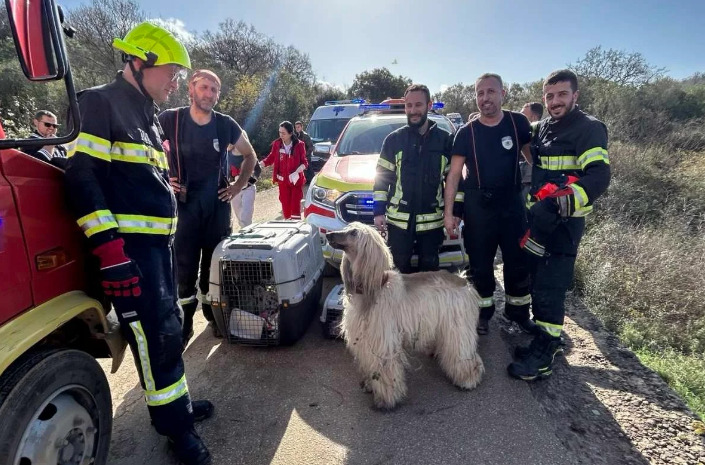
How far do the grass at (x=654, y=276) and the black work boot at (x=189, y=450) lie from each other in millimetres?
3647

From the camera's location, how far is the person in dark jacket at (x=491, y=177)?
Result: 370cm

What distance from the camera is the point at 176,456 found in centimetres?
261

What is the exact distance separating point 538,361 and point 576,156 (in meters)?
1.73

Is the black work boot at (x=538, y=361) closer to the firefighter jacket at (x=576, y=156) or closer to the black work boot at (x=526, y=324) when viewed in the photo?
the black work boot at (x=526, y=324)

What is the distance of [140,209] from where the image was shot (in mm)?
2264

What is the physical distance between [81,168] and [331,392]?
7.90 feet

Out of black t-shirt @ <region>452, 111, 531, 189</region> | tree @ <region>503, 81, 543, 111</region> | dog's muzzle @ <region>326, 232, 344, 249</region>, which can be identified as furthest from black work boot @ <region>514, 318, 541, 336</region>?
tree @ <region>503, 81, 543, 111</region>

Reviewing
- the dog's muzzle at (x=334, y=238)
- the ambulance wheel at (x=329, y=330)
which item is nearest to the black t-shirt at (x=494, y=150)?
the dog's muzzle at (x=334, y=238)

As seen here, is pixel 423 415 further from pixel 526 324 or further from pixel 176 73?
pixel 176 73

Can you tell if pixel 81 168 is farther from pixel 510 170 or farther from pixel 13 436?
pixel 510 170

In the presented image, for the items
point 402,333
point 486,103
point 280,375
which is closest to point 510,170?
point 486,103

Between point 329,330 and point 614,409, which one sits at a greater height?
point 329,330

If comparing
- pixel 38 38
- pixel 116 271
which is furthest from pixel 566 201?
pixel 38 38

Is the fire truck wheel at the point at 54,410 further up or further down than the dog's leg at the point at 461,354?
further up
